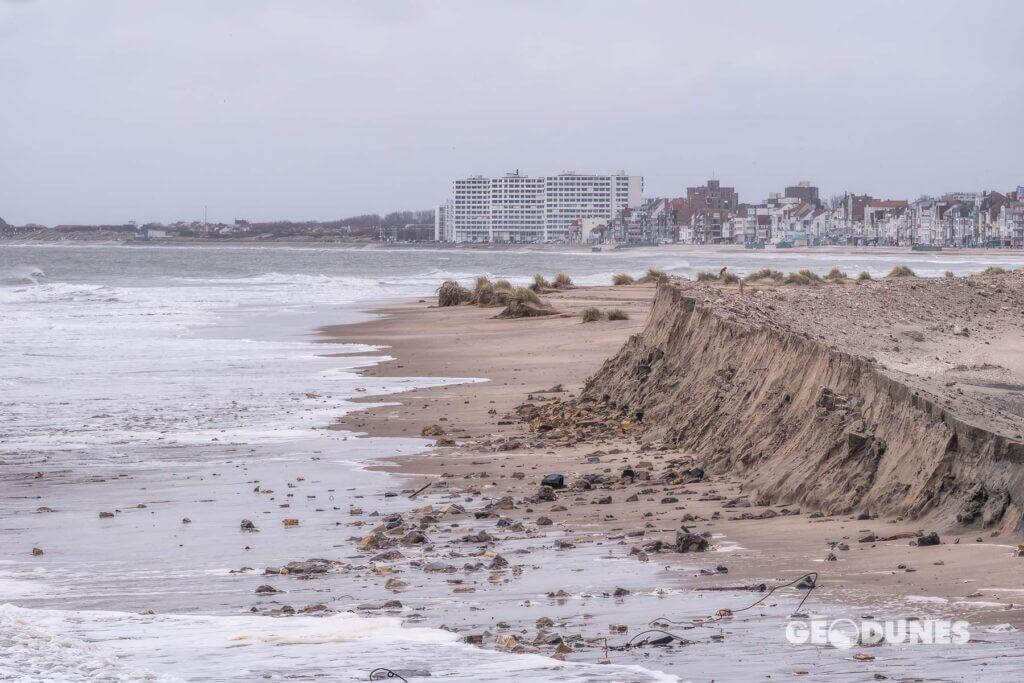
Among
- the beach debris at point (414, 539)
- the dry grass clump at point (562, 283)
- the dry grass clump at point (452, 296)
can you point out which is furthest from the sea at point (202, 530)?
the dry grass clump at point (562, 283)

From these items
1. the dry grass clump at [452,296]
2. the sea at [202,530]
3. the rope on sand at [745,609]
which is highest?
the dry grass clump at [452,296]

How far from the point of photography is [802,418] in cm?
1028

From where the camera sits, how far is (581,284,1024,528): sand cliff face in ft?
26.2

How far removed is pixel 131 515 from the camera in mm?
9969

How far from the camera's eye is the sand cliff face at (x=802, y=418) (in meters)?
7.99

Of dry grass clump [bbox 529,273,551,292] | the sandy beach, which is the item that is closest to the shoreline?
the sandy beach

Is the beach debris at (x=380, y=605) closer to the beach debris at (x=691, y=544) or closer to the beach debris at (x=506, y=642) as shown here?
the beach debris at (x=506, y=642)

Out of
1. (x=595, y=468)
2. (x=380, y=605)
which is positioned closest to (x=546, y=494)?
(x=595, y=468)

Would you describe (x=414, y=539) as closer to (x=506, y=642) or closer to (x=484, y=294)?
(x=506, y=642)

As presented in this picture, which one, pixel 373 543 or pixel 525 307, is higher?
pixel 525 307

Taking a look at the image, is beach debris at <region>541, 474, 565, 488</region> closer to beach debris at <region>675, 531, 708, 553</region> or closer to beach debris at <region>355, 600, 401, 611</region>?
beach debris at <region>675, 531, 708, 553</region>

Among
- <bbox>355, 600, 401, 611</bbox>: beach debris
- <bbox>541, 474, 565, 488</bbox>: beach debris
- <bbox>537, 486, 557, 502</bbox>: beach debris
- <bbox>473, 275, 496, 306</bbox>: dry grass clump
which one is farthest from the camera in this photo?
<bbox>473, 275, 496, 306</bbox>: dry grass clump

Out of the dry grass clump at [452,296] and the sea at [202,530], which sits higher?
the dry grass clump at [452,296]

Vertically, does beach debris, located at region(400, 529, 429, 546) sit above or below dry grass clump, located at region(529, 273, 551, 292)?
below
